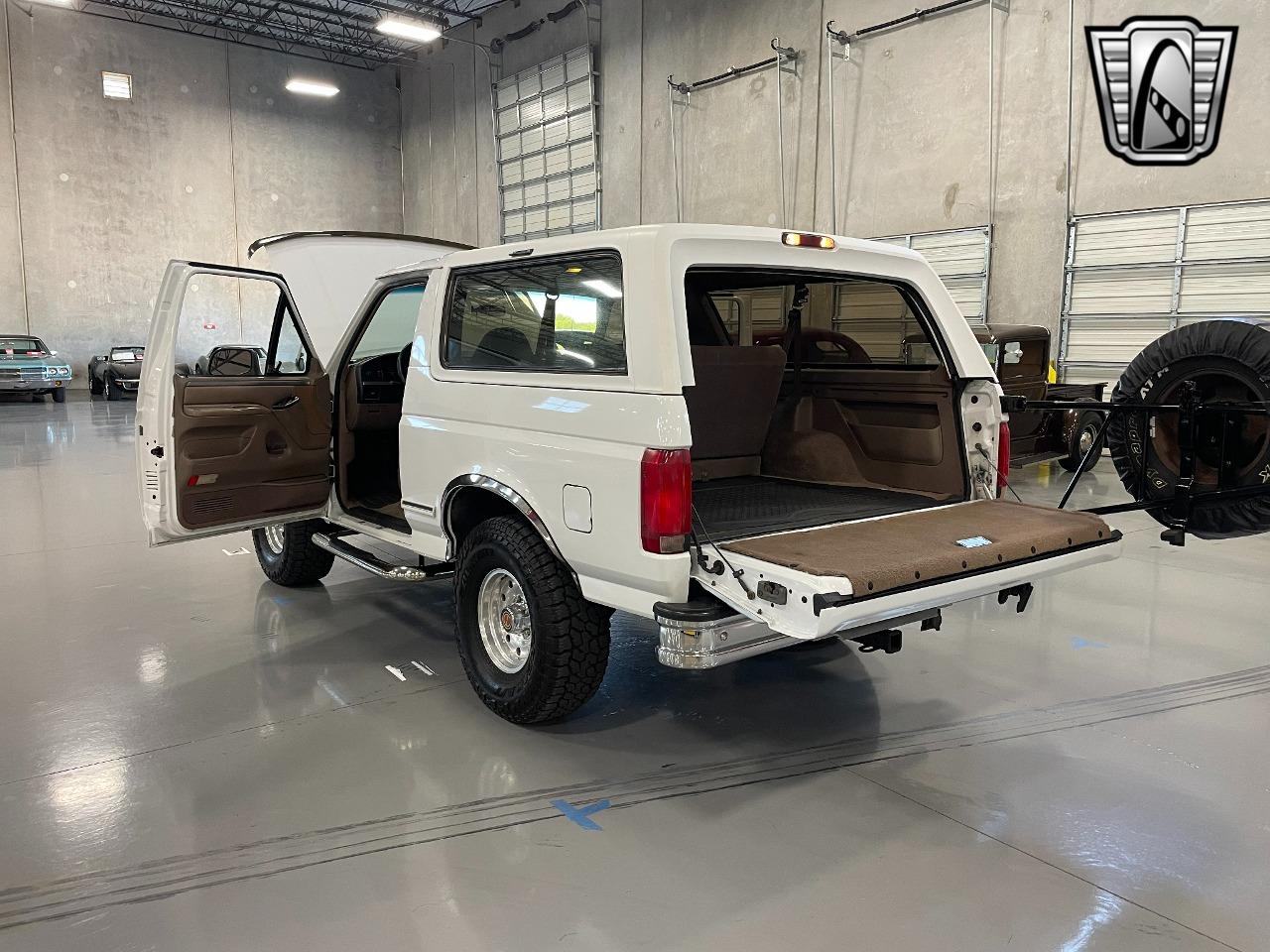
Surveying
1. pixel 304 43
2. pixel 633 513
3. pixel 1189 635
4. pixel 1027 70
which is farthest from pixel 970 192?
pixel 304 43

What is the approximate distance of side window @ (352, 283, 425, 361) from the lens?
194 inches

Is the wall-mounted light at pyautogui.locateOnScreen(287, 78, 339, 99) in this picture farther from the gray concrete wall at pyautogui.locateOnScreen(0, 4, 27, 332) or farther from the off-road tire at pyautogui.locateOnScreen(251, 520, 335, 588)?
the off-road tire at pyautogui.locateOnScreen(251, 520, 335, 588)

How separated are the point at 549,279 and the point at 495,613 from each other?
4.46 feet

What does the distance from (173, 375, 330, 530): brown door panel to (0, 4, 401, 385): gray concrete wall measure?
21.6 m

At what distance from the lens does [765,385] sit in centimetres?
447

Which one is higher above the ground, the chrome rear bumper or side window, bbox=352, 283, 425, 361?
side window, bbox=352, 283, 425, 361

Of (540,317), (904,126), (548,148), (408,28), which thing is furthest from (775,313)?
(408,28)

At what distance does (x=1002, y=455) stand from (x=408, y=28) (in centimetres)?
1915

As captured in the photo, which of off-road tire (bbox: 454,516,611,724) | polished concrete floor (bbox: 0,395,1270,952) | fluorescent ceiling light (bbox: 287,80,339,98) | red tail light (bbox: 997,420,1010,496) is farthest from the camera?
fluorescent ceiling light (bbox: 287,80,339,98)

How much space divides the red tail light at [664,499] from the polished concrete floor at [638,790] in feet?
2.96

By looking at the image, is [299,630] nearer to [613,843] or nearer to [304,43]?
[613,843]

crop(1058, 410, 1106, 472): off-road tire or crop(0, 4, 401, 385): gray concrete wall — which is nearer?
crop(1058, 410, 1106, 472): off-road tire

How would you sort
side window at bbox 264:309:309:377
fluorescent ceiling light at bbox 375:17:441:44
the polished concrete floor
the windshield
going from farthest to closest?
fluorescent ceiling light at bbox 375:17:441:44, the windshield, side window at bbox 264:309:309:377, the polished concrete floor

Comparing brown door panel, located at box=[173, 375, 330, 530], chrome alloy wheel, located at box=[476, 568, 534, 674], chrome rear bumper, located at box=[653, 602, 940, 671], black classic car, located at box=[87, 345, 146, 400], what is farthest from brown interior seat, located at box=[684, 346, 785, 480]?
black classic car, located at box=[87, 345, 146, 400]
